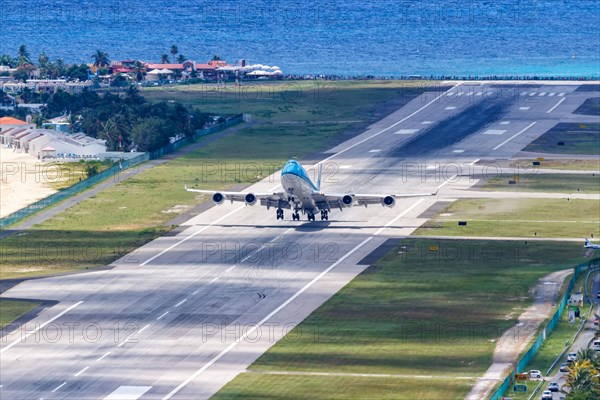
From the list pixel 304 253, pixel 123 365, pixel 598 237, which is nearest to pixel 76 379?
pixel 123 365

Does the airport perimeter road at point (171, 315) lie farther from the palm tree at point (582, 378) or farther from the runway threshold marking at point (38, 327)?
the palm tree at point (582, 378)

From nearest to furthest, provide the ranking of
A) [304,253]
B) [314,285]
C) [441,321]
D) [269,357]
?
[269,357], [441,321], [314,285], [304,253]

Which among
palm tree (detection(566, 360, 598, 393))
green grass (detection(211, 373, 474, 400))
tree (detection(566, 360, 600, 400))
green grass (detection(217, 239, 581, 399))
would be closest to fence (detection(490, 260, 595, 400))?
green grass (detection(211, 373, 474, 400))

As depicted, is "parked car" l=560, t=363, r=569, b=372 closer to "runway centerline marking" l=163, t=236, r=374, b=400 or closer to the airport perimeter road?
the airport perimeter road

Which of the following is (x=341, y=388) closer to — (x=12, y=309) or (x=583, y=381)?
(x=583, y=381)

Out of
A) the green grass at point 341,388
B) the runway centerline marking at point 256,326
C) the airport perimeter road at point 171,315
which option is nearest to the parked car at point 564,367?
the green grass at point 341,388

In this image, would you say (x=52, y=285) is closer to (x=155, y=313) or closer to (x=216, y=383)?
(x=155, y=313)
